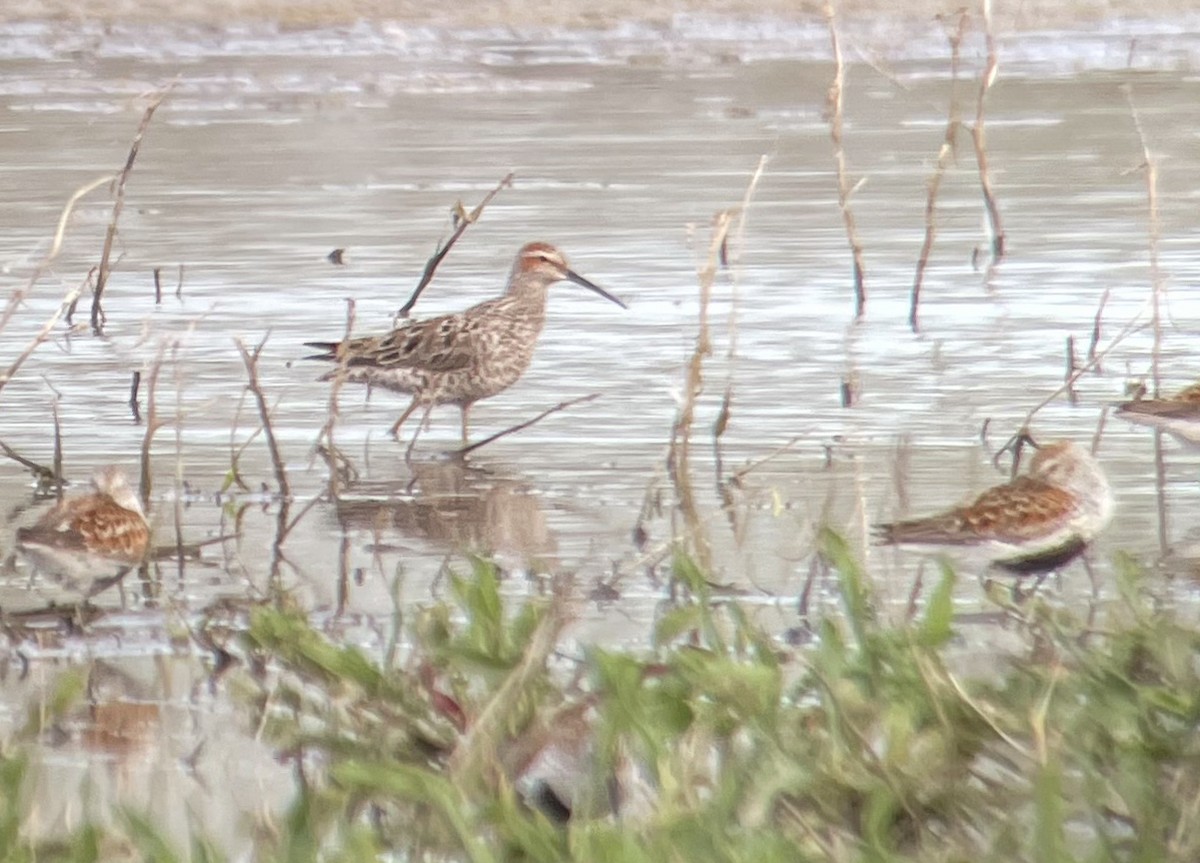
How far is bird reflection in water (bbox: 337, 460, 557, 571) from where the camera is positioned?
7895 mm

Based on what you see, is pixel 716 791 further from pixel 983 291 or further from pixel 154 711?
pixel 983 291

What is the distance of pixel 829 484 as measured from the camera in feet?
27.8

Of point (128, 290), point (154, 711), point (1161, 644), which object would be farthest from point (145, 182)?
point (1161, 644)

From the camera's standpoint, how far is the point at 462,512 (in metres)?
8.42

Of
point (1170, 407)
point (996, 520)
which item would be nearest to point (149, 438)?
point (996, 520)

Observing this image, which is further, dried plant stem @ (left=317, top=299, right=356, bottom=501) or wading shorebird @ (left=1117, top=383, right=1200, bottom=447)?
dried plant stem @ (left=317, top=299, right=356, bottom=501)

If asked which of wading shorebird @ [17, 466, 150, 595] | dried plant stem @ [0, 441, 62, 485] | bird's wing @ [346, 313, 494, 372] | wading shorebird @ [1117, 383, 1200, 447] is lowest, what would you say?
wading shorebird @ [17, 466, 150, 595]

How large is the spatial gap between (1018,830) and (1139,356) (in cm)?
701

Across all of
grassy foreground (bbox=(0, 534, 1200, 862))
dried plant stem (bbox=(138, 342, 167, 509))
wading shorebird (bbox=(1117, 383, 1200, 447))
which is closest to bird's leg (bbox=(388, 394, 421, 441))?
dried plant stem (bbox=(138, 342, 167, 509))

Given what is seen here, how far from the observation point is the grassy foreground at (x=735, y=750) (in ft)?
12.6

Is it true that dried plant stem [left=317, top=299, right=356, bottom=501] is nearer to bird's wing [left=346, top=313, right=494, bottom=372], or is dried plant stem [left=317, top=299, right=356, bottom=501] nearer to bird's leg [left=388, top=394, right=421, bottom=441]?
bird's leg [left=388, top=394, right=421, bottom=441]

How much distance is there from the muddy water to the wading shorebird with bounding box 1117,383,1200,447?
8.7 inches

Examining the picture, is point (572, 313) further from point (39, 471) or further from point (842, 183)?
point (39, 471)

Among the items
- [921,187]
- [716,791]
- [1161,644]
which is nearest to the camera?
[716,791]
